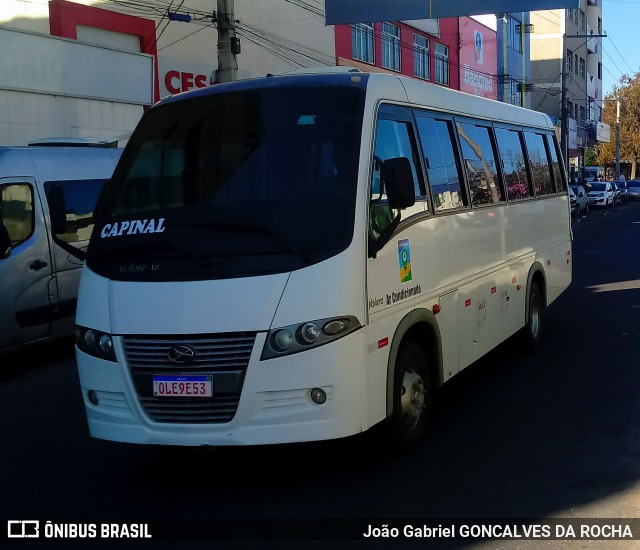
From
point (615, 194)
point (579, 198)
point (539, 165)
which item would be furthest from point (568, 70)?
point (539, 165)

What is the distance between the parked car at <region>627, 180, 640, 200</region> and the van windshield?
60695mm

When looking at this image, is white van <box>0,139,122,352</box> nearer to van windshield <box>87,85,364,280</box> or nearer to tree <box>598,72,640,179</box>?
van windshield <box>87,85,364,280</box>

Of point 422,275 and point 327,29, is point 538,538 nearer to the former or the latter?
point 422,275

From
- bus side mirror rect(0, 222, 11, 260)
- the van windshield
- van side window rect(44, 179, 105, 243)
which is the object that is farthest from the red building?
the van windshield

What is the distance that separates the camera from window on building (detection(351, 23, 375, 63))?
1273 inches

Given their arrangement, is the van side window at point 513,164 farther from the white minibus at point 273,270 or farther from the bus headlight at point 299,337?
the bus headlight at point 299,337

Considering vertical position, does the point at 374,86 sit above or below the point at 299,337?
above

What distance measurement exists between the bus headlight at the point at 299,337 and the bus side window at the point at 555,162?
649 centimetres

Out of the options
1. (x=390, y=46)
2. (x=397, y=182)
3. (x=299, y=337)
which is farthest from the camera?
(x=390, y=46)

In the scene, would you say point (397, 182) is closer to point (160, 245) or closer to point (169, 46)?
point (160, 245)

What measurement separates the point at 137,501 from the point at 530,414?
3.18 m

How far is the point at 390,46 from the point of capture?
115 feet

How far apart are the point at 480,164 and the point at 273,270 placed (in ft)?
10.8

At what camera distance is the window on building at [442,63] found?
132ft
